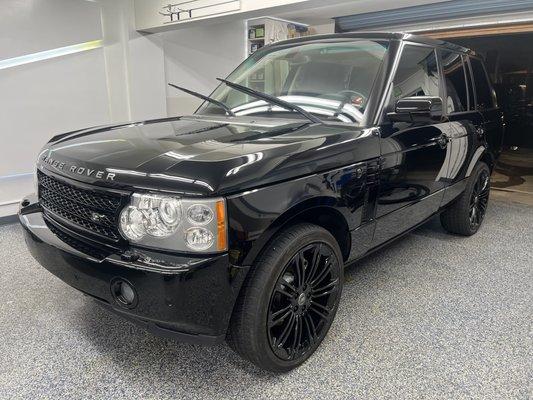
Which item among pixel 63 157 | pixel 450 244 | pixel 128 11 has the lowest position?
pixel 450 244

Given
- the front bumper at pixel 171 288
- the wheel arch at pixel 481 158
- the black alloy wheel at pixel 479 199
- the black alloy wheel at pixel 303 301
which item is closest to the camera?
the front bumper at pixel 171 288

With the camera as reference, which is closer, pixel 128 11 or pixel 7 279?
pixel 7 279

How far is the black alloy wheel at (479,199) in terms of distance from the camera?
138 inches

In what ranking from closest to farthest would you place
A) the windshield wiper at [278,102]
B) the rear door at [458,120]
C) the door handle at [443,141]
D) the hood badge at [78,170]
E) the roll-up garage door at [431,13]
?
the hood badge at [78,170], the windshield wiper at [278,102], the door handle at [443,141], the rear door at [458,120], the roll-up garage door at [431,13]

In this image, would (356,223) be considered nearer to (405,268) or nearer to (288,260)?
(288,260)

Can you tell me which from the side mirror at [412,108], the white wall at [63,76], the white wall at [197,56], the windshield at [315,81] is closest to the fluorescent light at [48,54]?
the white wall at [63,76]

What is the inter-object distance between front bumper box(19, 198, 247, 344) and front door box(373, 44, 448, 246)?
3.66 ft

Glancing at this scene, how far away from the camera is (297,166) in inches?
64.6

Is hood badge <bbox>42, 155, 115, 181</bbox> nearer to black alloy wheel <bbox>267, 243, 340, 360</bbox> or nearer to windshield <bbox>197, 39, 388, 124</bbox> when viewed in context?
black alloy wheel <bbox>267, 243, 340, 360</bbox>

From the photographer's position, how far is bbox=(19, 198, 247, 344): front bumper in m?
1.39

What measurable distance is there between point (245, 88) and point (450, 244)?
7.40 ft

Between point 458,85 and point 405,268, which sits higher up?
point 458,85

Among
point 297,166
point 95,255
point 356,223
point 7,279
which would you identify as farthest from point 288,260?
point 7,279

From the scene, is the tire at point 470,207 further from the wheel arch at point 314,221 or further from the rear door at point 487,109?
the wheel arch at point 314,221
